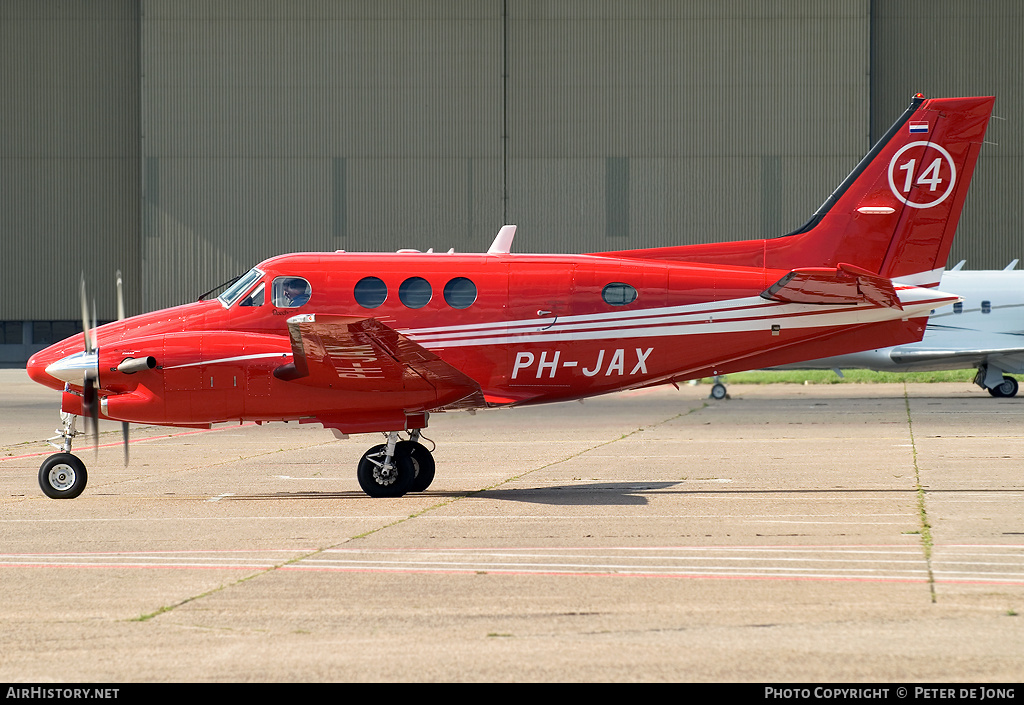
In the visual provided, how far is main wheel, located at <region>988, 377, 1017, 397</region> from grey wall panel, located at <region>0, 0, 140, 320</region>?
41.9 m

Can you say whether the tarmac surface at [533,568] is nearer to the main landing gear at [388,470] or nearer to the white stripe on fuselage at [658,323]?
the main landing gear at [388,470]

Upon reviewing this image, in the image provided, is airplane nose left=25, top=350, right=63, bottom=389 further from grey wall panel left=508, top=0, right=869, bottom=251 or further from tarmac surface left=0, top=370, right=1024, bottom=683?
grey wall panel left=508, top=0, right=869, bottom=251

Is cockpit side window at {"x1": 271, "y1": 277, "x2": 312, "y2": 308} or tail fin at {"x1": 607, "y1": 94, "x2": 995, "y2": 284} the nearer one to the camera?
cockpit side window at {"x1": 271, "y1": 277, "x2": 312, "y2": 308}

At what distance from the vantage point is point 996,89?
54031mm

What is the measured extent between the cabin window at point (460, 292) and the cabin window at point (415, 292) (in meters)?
0.25

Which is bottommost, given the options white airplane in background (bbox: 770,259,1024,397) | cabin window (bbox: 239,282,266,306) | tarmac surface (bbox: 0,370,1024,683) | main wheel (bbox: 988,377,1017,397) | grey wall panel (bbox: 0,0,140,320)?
main wheel (bbox: 988,377,1017,397)

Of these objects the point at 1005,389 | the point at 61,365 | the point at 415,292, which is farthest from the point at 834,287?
the point at 1005,389

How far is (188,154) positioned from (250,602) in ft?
164

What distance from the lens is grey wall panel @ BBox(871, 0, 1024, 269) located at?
177 ft

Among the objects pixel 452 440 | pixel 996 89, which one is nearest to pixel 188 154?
pixel 452 440

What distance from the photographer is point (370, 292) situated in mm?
14570

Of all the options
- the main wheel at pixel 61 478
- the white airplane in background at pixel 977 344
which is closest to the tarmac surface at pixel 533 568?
the main wheel at pixel 61 478

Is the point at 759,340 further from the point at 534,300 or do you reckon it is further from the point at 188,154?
the point at 188,154

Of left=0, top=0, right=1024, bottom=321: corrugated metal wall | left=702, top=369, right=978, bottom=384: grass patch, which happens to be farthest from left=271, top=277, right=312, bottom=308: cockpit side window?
left=0, top=0, right=1024, bottom=321: corrugated metal wall
